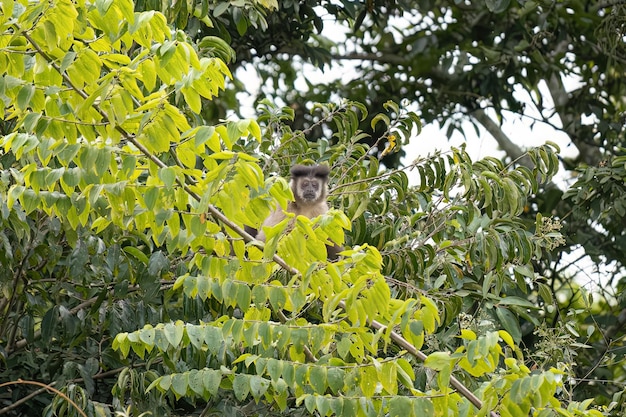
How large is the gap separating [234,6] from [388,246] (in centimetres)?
206

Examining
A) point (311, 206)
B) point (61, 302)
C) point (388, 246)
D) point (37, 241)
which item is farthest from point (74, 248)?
point (311, 206)

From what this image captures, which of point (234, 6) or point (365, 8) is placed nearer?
point (234, 6)

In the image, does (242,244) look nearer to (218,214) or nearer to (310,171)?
(218,214)

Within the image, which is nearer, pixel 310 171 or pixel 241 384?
pixel 241 384

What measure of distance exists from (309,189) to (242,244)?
2585 mm

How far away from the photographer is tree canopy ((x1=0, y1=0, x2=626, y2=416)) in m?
3.58

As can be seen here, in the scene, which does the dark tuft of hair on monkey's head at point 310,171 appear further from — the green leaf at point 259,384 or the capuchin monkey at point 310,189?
the green leaf at point 259,384

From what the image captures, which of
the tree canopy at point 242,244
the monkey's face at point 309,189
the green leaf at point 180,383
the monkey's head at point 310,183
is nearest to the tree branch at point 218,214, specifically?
the tree canopy at point 242,244

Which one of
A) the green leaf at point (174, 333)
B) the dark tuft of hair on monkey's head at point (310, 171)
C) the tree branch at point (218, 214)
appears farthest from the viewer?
the dark tuft of hair on monkey's head at point (310, 171)

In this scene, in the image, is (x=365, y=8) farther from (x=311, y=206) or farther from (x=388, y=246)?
(x=388, y=246)

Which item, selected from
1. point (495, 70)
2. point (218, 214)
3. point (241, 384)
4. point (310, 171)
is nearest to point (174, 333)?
point (241, 384)

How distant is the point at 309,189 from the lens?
6.43m

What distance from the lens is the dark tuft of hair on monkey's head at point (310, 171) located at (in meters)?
6.20

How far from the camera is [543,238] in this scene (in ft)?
17.1
